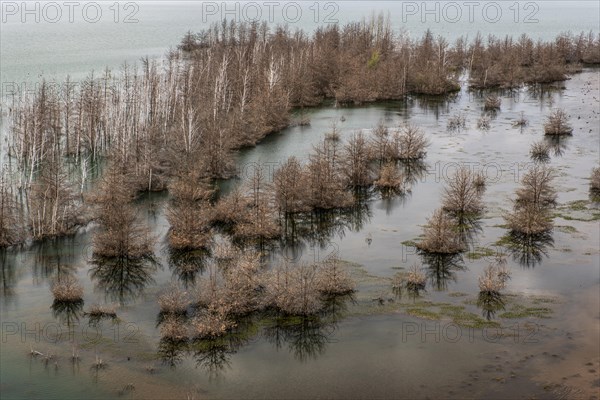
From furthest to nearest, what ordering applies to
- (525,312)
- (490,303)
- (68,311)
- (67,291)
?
(490,303)
(67,291)
(68,311)
(525,312)

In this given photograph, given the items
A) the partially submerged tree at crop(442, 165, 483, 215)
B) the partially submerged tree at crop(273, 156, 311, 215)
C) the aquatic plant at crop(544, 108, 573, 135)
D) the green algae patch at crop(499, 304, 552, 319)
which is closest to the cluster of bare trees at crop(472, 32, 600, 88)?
the aquatic plant at crop(544, 108, 573, 135)

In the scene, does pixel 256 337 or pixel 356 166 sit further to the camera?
→ pixel 356 166

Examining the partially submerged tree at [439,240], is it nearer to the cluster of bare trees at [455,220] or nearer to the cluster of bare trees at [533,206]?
the cluster of bare trees at [455,220]

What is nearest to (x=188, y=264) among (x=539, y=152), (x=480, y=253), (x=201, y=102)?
(x=480, y=253)

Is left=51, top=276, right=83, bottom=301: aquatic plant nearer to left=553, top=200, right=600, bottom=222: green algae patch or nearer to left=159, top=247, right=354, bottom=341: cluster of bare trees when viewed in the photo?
Answer: left=159, top=247, right=354, bottom=341: cluster of bare trees

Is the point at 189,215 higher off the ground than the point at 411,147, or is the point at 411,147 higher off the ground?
the point at 411,147

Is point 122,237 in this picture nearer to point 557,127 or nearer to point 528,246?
point 528,246

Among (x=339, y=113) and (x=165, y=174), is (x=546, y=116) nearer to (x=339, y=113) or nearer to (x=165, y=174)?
(x=339, y=113)

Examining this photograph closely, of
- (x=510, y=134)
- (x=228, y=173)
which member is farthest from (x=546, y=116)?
(x=228, y=173)
